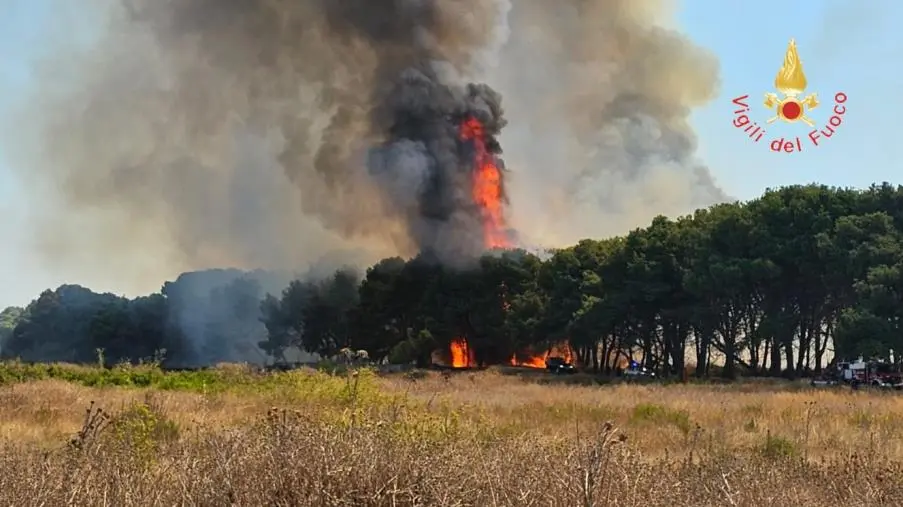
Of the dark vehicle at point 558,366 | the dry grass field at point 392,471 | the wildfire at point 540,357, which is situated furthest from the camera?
the wildfire at point 540,357

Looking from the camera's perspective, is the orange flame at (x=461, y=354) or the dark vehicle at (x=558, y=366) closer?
the dark vehicle at (x=558, y=366)

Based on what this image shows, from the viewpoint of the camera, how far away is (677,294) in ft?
175

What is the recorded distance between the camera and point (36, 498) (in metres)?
5.48

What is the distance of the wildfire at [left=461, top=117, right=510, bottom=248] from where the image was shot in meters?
73.6

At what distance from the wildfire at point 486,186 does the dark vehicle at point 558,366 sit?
1158cm

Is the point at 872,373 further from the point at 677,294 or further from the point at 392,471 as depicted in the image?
the point at 392,471

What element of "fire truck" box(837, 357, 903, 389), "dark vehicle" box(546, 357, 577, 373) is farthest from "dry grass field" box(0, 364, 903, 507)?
"dark vehicle" box(546, 357, 577, 373)

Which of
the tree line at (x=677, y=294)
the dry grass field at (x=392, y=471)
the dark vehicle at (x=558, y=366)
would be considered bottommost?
the dry grass field at (x=392, y=471)

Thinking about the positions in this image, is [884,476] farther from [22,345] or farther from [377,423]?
[22,345]

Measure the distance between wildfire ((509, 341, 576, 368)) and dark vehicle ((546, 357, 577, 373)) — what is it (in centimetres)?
91

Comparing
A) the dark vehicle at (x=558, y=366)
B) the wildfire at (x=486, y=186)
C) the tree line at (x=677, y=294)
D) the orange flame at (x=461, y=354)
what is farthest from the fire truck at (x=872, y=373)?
the wildfire at (x=486, y=186)

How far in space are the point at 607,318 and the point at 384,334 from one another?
88.1 feet

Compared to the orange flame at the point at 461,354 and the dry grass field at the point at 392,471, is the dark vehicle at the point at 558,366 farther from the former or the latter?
the dry grass field at the point at 392,471

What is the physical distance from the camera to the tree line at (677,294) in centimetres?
4197
